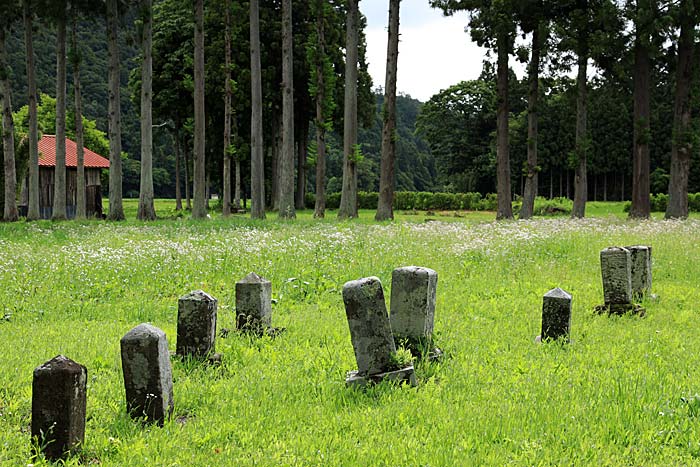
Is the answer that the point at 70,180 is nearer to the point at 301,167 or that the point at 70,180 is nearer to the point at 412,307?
the point at 301,167

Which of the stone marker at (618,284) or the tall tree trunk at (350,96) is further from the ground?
the tall tree trunk at (350,96)

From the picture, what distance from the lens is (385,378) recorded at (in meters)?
5.51

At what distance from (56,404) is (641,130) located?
29.4 metres

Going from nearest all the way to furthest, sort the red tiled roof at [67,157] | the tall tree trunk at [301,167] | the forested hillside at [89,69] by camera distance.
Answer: the red tiled roof at [67,157] < the tall tree trunk at [301,167] < the forested hillside at [89,69]

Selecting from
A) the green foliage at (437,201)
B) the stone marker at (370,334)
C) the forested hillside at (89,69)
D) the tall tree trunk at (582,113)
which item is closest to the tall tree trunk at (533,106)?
the tall tree trunk at (582,113)

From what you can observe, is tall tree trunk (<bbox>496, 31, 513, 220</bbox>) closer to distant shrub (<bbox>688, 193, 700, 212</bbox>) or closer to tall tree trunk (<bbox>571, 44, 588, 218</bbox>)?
tall tree trunk (<bbox>571, 44, 588, 218</bbox>)

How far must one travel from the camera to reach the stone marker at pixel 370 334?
5.52 meters

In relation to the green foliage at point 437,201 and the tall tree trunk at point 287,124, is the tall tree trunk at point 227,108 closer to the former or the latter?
the tall tree trunk at point 287,124

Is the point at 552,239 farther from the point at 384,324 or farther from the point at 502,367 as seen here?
the point at 384,324

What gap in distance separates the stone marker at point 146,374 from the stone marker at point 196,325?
4.45 ft

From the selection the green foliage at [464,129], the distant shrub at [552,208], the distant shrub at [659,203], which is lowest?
the distant shrub at [552,208]

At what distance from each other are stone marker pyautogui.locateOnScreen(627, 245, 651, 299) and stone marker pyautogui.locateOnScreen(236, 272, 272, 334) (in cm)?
611

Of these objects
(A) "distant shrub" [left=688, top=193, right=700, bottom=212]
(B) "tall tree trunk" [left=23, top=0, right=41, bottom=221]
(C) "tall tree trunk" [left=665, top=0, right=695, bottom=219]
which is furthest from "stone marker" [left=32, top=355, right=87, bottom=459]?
(A) "distant shrub" [left=688, top=193, right=700, bottom=212]

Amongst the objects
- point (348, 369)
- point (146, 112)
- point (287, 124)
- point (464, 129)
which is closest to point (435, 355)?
point (348, 369)
